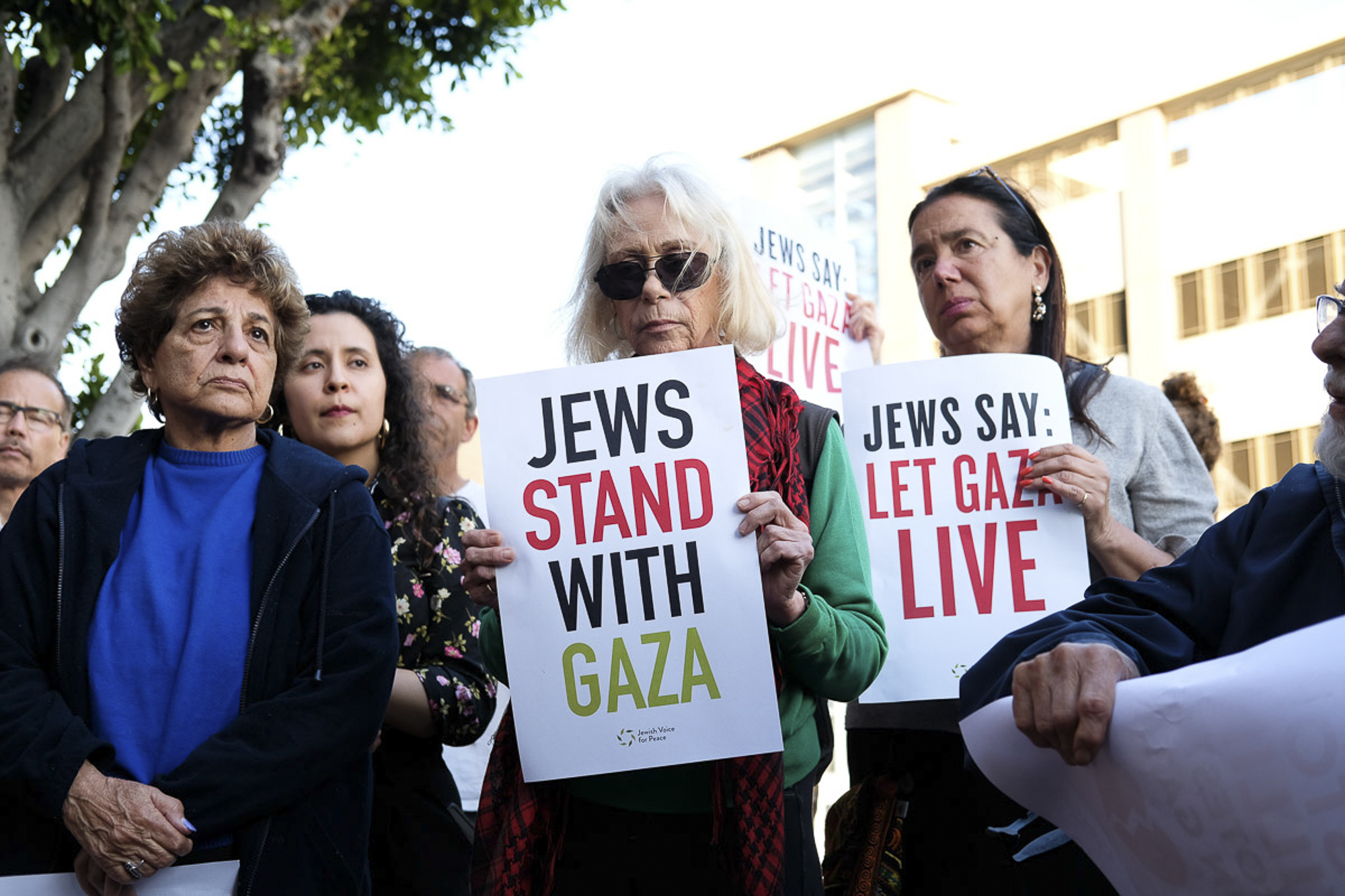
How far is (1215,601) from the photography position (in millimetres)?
2078

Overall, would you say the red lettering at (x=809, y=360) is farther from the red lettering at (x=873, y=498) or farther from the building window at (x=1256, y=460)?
the building window at (x=1256, y=460)

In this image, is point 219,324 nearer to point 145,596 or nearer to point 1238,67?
point 145,596

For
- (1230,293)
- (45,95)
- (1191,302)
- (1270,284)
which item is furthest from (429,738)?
(1191,302)

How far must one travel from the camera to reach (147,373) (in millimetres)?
2842

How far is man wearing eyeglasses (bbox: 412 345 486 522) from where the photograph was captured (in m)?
5.48

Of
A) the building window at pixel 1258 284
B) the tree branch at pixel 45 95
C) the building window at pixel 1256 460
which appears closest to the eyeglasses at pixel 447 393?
the tree branch at pixel 45 95

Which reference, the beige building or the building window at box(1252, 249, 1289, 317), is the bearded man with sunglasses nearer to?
the beige building

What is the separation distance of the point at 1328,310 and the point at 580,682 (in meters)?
1.36

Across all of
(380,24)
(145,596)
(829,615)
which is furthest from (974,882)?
(380,24)

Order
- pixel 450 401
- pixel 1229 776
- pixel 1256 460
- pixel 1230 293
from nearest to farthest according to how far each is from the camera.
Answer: pixel 1229 776 → pixel 450 401 → pixel 1256 460 → pixel 1230 293

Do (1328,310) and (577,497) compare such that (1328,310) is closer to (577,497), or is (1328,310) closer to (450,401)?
(577,497)

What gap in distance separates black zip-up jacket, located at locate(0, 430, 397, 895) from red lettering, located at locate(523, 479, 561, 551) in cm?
40

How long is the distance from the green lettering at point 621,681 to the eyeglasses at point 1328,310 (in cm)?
124

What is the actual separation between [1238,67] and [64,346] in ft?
97.9
